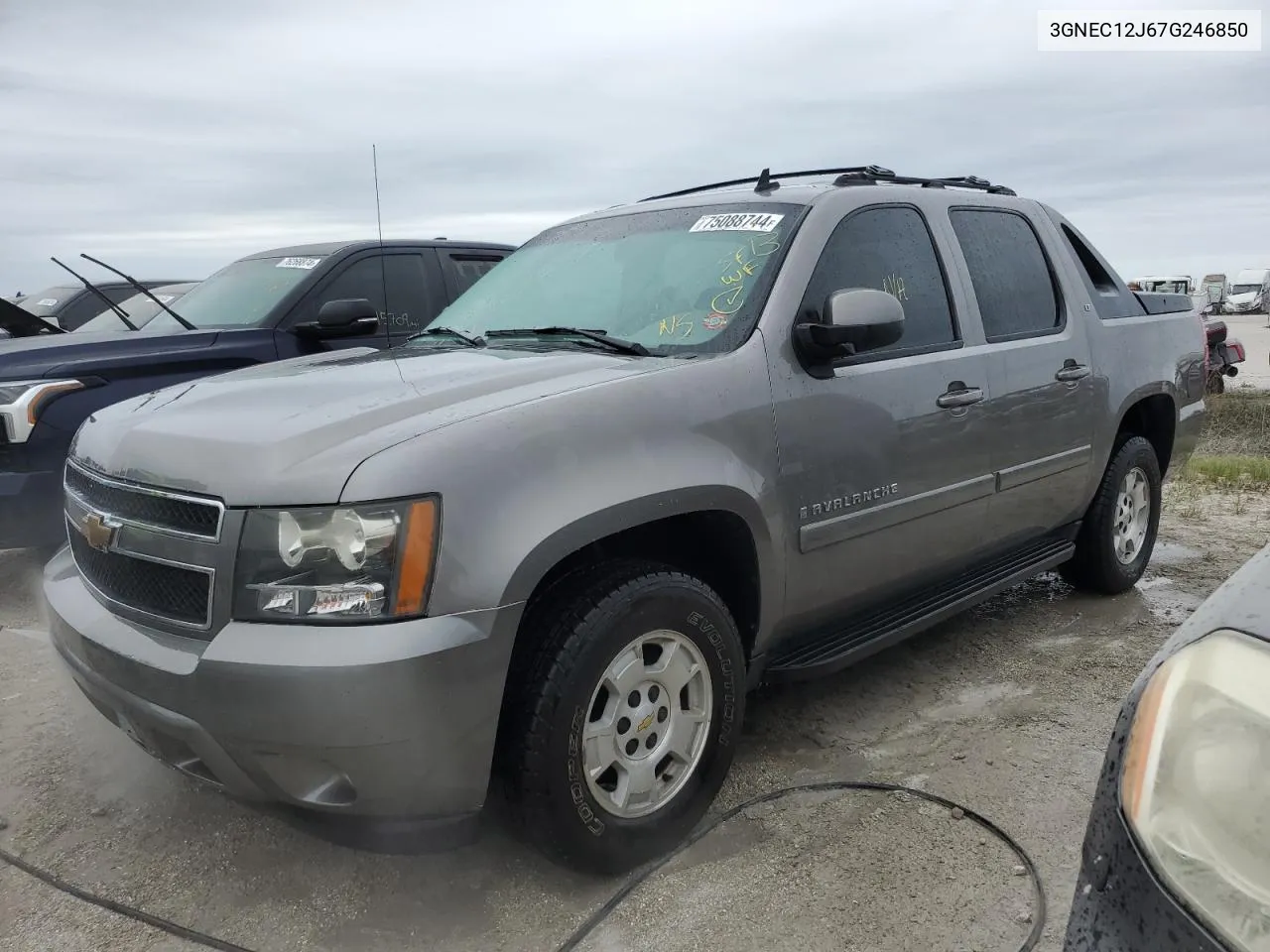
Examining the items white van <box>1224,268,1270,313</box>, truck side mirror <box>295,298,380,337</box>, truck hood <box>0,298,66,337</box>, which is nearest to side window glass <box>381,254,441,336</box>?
truck side mirror <box>295,298,380,337</box>

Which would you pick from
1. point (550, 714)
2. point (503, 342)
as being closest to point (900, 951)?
point (550, 714)

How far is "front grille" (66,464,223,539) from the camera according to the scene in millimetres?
2271

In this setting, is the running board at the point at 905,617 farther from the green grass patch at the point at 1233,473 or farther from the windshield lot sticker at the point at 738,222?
the green grass patch at the point at 1233,473

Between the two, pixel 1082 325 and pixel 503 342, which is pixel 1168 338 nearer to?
pixel 1082 325

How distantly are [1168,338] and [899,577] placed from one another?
2.47 meters

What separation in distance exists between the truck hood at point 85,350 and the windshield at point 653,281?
2.18 m

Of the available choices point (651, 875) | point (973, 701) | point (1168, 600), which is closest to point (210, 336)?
point (651, 875)

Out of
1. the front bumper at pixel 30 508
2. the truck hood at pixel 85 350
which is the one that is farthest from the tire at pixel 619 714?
the truck hood at pixel 85 350

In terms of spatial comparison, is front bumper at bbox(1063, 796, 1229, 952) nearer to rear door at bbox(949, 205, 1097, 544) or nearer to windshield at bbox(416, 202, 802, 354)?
windshield at bbox(416, 202, 802, 354)

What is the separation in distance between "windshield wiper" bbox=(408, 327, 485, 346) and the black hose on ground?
171cm

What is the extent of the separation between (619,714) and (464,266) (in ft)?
15.2

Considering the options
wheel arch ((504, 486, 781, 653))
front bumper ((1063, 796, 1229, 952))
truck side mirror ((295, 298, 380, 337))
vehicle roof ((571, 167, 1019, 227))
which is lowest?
front bumper ((1063, 796, 1229, 952))

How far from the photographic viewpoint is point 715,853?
2.74 metres

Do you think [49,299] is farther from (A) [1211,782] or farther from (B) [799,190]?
(A) [1211,782]
